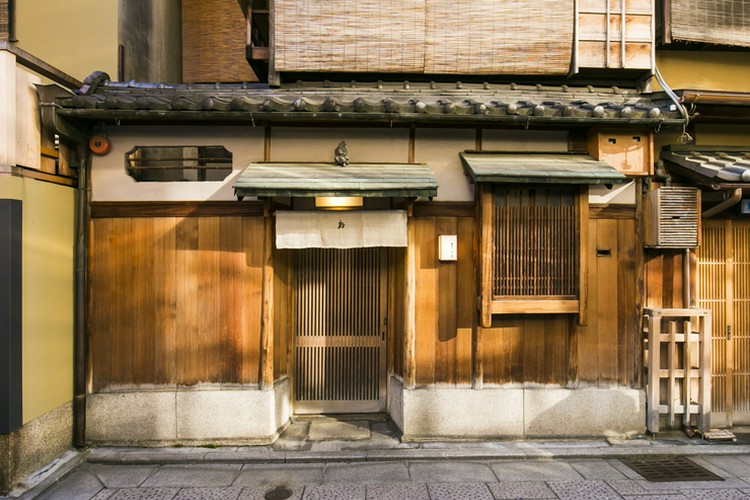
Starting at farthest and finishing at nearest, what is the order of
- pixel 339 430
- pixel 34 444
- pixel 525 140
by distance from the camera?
pixel 339 430, pixel 525 140, pixel 34 444

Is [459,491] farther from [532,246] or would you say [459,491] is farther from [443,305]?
[532,246]

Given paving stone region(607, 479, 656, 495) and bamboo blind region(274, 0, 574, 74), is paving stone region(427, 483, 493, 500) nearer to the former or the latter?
paving stone region(607, 479, 656, 495)

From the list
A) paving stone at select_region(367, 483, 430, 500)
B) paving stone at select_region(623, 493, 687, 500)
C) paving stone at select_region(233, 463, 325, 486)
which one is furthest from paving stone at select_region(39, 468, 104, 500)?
paving stone at select_region(623, 493, 687, 500)

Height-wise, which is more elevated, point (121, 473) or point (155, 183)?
point (155, 183)

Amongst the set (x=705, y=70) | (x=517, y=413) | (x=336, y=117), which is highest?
(x=705, y=70)

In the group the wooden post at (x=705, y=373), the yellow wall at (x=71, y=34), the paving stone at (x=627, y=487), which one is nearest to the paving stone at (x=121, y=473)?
the paving stone at (x=627, y=487)

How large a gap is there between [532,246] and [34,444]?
25.2 feet

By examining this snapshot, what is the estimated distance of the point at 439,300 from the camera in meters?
6.46

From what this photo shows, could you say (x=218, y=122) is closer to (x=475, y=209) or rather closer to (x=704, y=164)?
(x=475, y=209)

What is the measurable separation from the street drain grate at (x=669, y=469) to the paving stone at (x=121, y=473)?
6.98 m

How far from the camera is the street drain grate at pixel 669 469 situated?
17.8 feet

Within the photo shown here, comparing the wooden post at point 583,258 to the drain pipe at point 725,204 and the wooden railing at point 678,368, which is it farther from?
the drain pipe at point 725,204

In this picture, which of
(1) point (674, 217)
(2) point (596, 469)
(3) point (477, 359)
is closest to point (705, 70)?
(1) point (674, 217)

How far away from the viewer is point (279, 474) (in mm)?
5590
